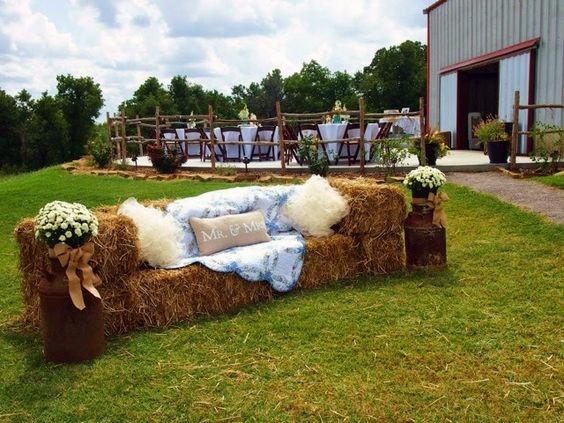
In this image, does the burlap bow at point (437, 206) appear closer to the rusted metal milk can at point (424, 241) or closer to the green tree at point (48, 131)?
the rusted metal milk can at point (424, 241)

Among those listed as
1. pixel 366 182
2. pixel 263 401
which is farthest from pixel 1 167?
pixel 263 401

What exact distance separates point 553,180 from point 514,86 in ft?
14.8

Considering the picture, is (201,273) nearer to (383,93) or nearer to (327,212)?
(327,212)

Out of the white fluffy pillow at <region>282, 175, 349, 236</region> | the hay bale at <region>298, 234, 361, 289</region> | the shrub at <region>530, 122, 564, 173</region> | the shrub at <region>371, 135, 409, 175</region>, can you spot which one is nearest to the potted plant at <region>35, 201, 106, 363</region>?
the hay bale at <region>298, 234, 361, 289</region>

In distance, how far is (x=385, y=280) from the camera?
5035 mm

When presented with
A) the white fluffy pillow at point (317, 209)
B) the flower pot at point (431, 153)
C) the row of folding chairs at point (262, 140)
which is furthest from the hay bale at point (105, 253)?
the flower pot at point (431, 153)

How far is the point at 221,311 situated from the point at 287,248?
721 mm

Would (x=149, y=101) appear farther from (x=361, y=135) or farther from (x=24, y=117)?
(x=361, y=135)

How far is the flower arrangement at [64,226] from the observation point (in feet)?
11.5

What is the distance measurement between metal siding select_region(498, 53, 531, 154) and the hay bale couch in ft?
28.2

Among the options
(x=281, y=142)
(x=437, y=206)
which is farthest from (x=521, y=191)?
(x=281, y=142)

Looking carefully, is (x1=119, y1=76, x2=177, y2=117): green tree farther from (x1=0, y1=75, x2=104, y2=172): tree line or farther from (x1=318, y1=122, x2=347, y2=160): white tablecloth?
(x1=318, y1=122, x2=347, y2=160): white tablecloth

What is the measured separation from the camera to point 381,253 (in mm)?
5199

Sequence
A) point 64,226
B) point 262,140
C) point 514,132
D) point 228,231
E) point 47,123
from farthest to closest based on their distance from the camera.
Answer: point 47,123 → point 262,140 → point 514,132 → point 228,231 → point 64,226
